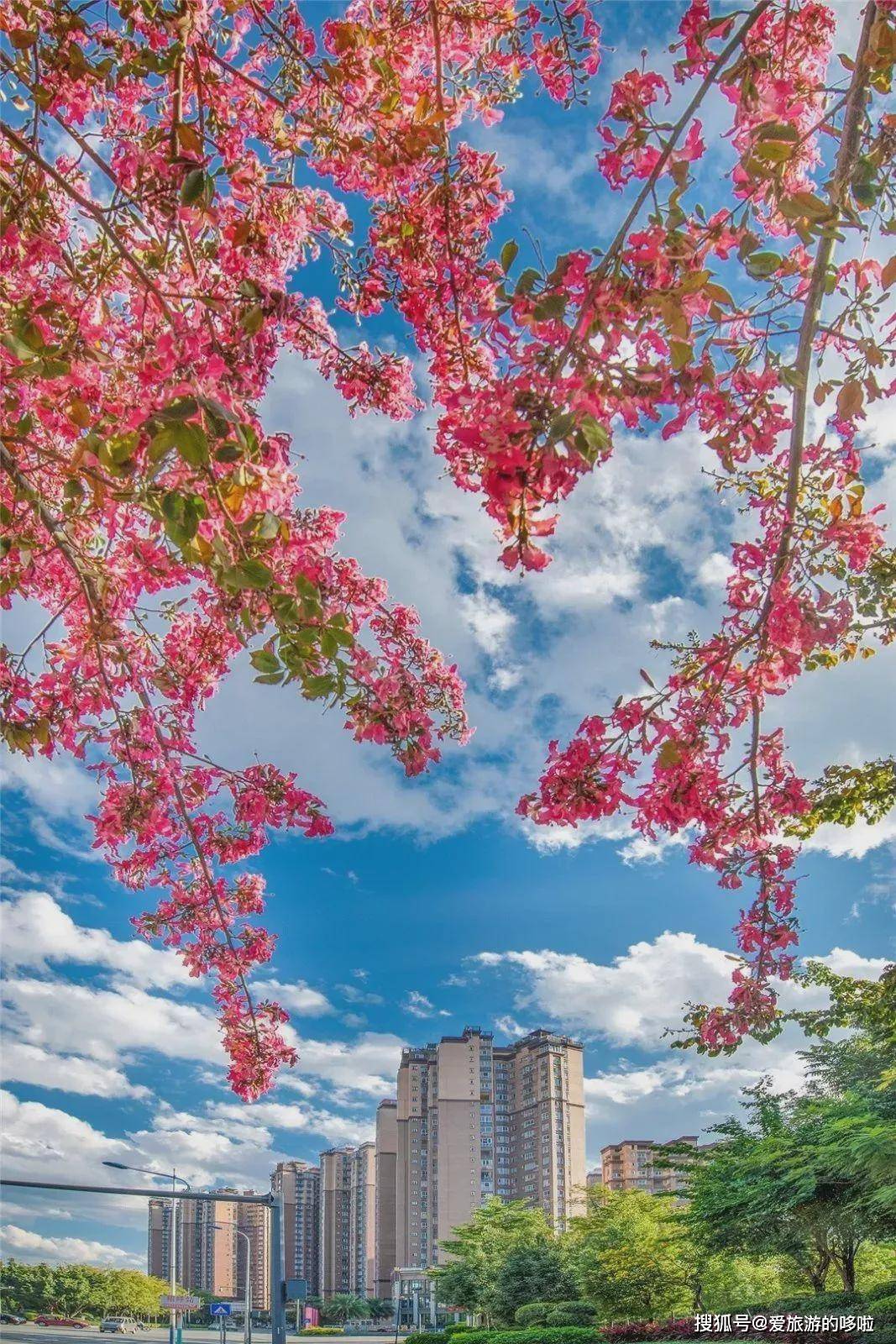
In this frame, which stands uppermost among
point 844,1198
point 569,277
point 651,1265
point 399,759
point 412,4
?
point 412,4

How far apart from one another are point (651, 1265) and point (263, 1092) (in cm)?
1821

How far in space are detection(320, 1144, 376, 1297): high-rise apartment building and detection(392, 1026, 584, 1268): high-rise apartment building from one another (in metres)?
5.34

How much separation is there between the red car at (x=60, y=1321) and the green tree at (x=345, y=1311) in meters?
16.4

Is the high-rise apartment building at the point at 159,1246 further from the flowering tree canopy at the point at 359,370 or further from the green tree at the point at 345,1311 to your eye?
the flowering tree canopy at the point at 359,370

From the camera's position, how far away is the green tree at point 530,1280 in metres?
25.6

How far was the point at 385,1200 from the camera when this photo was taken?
51656 mm

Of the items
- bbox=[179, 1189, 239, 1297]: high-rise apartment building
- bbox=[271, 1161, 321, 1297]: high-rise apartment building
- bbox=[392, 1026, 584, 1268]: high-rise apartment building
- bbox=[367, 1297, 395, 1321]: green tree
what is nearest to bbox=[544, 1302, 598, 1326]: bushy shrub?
bbox=[392, 1026, 584, 1268]: high-rise apartment building

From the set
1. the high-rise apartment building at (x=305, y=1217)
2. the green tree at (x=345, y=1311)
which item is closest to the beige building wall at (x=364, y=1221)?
the green tree at (x=345, y=1311)

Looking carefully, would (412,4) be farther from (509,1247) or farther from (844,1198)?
(509,1247)

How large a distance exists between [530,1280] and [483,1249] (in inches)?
141

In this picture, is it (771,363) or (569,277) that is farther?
(771,363)

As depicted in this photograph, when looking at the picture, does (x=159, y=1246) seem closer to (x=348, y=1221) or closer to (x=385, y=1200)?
(x=348, y=1221)

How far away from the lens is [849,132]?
2.01 meters

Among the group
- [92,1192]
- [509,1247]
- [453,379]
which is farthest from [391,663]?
[509,1247]
